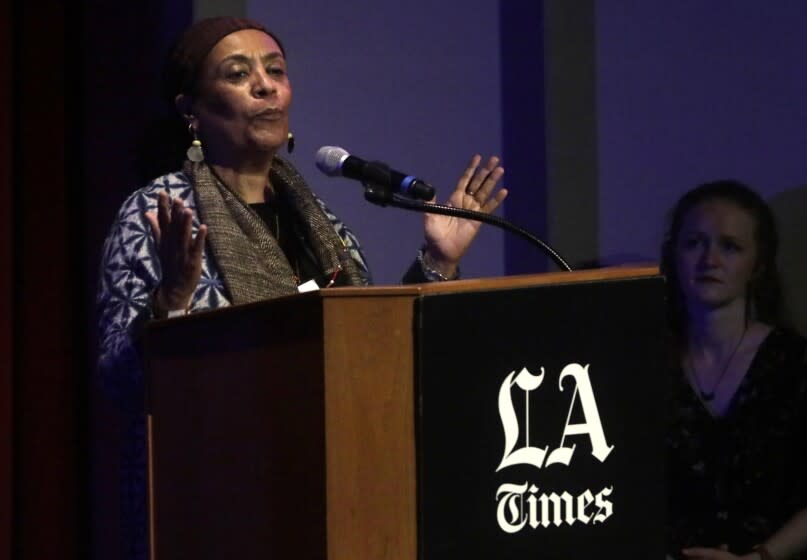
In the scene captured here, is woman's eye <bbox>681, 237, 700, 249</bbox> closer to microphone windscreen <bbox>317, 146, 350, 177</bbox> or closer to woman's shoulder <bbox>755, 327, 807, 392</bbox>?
woman's shoulder <bbox>755, 327, 807, 392</bbox>

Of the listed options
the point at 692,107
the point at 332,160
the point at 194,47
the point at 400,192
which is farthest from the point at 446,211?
the point at 692,107

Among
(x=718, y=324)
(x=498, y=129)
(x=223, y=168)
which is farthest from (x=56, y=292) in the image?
(x=718, y=324)

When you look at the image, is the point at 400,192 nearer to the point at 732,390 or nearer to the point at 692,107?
the point at 732,390

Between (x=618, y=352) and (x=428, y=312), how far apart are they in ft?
0.81

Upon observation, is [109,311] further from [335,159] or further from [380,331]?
[380,331]

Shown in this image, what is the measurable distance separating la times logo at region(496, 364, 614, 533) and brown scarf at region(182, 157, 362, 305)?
94 centimetres

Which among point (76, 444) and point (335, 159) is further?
point (76, 444)

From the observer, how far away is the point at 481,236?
3416mm

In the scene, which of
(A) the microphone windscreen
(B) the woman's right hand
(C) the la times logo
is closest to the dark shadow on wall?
(A) the microphone windscreen

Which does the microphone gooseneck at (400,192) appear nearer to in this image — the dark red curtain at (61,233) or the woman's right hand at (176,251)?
the woman's right hand at (176,251)

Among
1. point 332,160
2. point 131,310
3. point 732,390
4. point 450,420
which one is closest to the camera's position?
point 450,420

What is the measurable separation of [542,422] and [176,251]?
0.67 m

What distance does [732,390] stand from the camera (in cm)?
297

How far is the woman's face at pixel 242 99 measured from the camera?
238 cm
